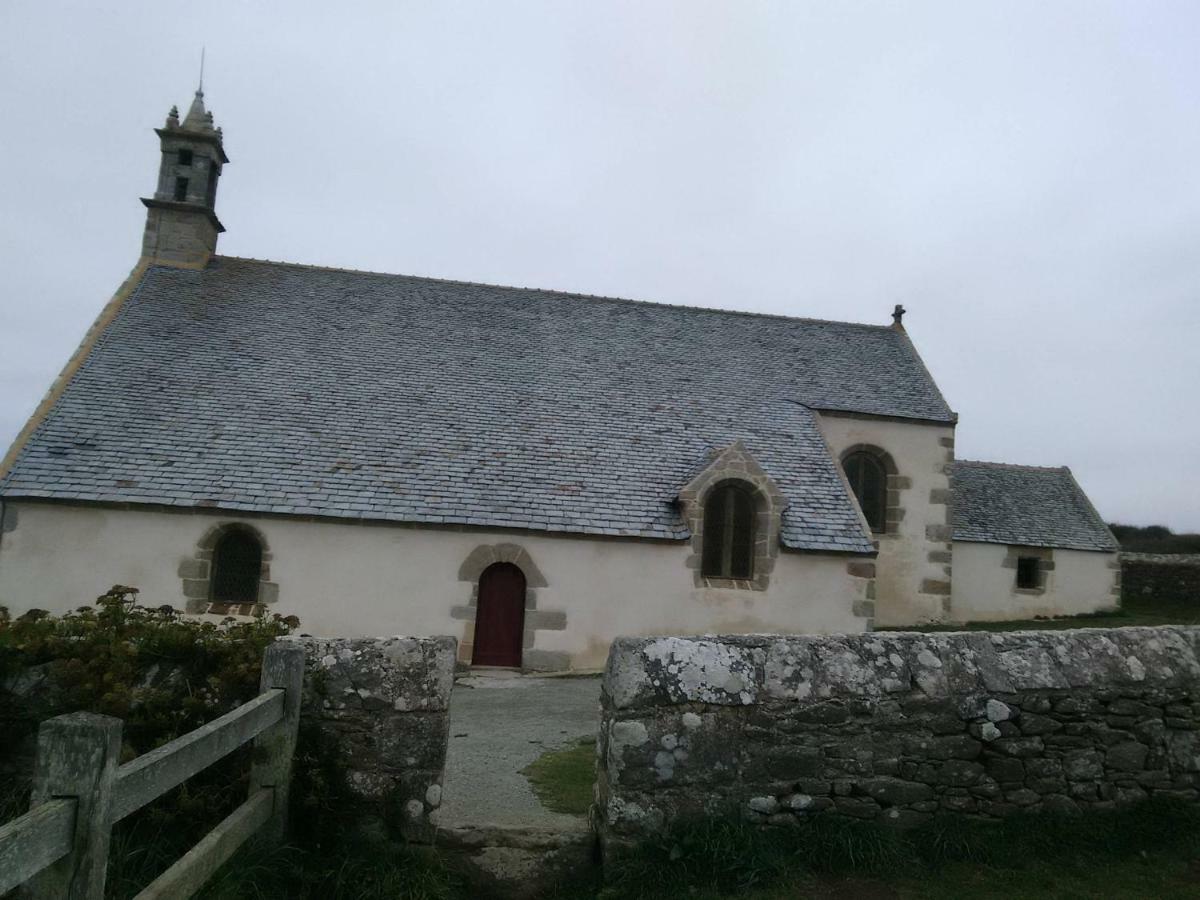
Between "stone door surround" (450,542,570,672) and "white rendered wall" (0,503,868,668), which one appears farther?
"stone door surround" (450,542,570,672)

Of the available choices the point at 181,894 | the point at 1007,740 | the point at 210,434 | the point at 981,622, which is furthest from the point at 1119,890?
the point at 981,622

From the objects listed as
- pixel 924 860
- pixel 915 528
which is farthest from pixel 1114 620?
pixel 924 860

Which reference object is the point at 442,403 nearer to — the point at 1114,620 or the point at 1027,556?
the point at 1027,556

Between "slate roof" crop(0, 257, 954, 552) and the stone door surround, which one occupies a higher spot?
"slate roof" crop(0, 257, 954, 552)

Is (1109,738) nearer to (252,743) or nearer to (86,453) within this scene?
(252,743)

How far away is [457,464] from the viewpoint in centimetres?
1487

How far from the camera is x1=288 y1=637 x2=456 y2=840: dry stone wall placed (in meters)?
4.63

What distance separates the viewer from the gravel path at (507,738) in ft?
19.0

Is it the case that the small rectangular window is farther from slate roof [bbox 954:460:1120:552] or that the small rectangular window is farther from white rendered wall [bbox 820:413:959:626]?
white rendered wall [bbox 820:413:959:626]

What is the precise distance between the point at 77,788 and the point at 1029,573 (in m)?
24.1

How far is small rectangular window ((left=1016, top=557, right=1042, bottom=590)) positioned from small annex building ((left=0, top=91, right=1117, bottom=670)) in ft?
15.7

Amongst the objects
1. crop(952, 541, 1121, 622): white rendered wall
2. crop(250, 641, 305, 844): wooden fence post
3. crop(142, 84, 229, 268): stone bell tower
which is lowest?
crop(250, 641, 305, 844): wooden fence post

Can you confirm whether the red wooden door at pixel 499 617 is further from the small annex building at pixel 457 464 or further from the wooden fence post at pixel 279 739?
the wooden fence post at pixel 279 739

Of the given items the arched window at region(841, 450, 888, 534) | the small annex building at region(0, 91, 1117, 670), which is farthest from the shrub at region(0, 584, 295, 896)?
the arched window at region(841, 450, 888, 534)
